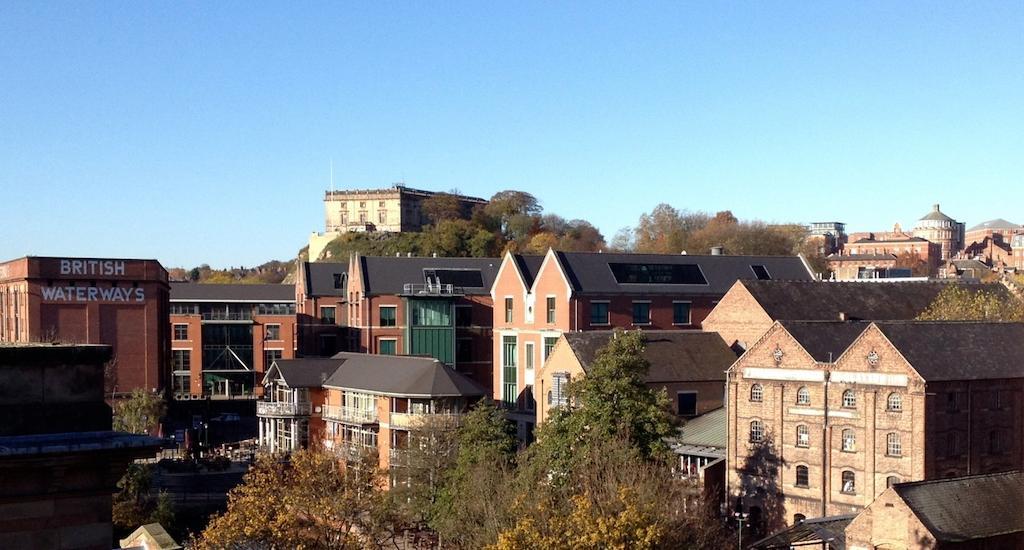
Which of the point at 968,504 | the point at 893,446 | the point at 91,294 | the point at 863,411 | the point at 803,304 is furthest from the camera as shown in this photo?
the point at 91,294

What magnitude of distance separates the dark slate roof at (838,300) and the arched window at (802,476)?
1122cm

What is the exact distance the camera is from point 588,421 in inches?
1497

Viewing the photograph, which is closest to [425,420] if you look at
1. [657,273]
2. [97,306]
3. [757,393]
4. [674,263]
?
[757,393]

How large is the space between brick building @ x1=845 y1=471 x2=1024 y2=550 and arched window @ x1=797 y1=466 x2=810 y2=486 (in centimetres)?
675

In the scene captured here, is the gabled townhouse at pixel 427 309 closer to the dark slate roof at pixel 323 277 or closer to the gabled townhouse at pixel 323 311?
the gabled townhouse at pixel 323 311

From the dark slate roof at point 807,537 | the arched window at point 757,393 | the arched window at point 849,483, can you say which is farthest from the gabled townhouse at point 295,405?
the dark slate roof at point 807,537

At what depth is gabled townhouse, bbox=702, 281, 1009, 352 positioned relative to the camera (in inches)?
2050

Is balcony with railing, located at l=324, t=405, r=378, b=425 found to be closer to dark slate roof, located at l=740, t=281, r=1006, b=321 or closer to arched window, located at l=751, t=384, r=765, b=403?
dark slate roof, located at l=740, t=281, r=1006, b=321

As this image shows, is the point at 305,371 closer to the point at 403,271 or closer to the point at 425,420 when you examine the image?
the point at 425,420

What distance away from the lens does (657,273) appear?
202 ft

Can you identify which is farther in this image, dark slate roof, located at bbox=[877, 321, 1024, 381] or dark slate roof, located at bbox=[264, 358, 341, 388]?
dark slate roof, located at bbox=[264, 358, 341, 388]

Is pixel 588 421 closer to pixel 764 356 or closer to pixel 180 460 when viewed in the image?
pixel 764 356


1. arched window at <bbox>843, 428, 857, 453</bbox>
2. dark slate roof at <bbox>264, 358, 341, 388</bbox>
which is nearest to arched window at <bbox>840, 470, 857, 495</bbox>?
arched window at <bbox>843, 428, 857, 453</bbox>

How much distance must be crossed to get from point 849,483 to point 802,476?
209 cm
